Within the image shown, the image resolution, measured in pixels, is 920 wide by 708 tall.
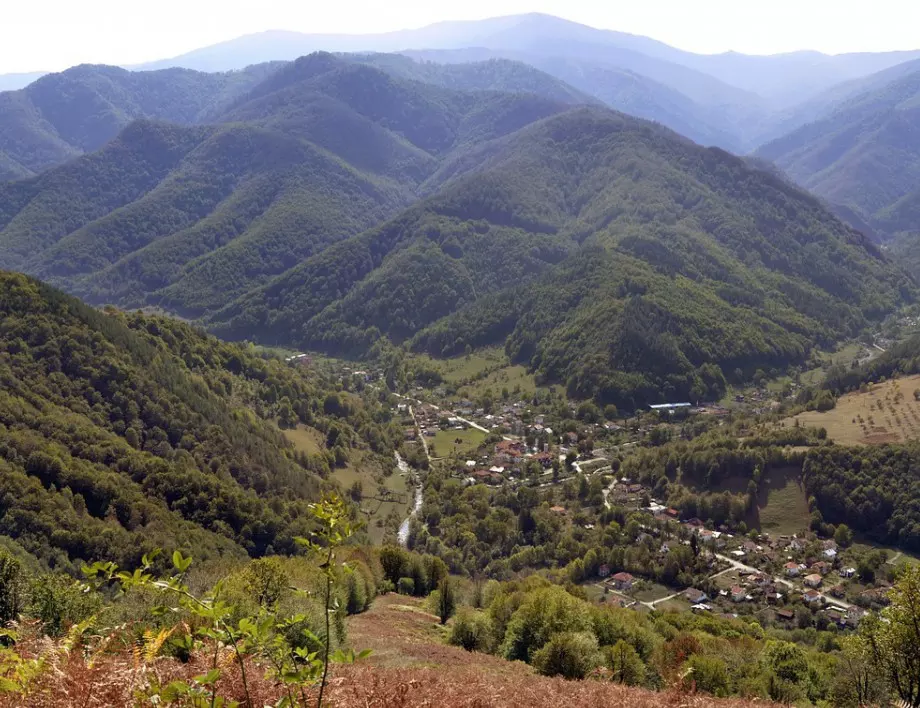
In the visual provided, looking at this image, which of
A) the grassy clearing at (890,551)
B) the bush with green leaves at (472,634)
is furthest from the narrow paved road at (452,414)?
the bush with green leaves at (472,634)

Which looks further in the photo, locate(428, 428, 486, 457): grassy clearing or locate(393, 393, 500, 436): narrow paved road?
locate(393, 393, 500, 436): narrow paved road

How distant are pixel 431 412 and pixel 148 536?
8681 centimetres

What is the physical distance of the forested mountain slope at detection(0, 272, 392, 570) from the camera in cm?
6450

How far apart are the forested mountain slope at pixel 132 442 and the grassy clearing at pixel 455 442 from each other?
10.6 metres

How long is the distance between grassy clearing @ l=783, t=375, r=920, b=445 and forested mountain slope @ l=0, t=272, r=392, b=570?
79.5 meters

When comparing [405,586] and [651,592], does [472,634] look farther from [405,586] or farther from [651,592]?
[651,592]

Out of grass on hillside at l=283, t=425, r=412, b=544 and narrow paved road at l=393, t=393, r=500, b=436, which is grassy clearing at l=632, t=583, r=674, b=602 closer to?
grass on hillside at l=283, t=425, r=412, b=544

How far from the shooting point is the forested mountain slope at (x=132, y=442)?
6450 cm

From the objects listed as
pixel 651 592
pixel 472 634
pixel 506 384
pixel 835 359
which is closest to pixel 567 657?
pixel 472 634

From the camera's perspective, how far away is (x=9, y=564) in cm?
3269

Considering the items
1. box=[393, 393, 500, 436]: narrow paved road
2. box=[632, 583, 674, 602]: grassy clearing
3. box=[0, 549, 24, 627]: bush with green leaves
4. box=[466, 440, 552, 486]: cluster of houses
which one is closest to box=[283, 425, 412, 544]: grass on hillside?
box=[466, 440, 552, 486]: cluster of houses

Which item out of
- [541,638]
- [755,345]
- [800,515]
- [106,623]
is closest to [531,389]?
[755,345]

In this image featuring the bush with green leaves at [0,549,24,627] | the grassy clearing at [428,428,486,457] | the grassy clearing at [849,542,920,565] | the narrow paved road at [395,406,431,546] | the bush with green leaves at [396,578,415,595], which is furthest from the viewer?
the grassy clearing at [428,428,486,457]

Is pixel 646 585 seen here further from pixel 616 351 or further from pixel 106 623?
pixel 616 351
